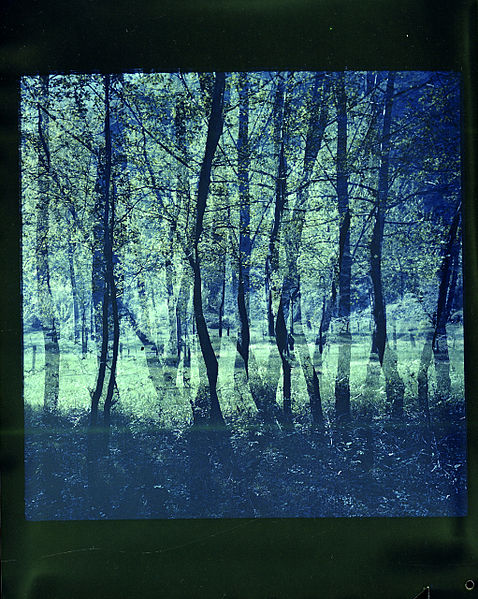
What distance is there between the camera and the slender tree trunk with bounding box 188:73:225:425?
6.52ft

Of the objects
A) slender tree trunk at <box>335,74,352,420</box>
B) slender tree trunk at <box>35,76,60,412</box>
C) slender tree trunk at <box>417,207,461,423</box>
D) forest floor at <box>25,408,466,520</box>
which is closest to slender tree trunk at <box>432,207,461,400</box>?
slender tree trunk at <box>417,207,461,423</box>

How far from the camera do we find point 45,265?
1994 millimetres

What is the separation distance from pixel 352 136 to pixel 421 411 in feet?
3.28

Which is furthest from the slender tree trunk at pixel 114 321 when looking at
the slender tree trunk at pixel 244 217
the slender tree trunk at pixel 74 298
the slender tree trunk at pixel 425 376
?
the slender tree trunk at pixel 425 376

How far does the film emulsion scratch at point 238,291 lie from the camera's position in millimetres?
1979

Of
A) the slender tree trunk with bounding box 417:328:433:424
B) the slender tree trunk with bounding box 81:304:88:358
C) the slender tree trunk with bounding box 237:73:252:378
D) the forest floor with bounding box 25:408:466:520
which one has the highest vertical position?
the slender tree trunk with bounding box 237:73:252:378

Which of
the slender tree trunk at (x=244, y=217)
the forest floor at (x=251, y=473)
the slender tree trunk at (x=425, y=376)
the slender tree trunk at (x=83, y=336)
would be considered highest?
the slender tree trunk at (x=244, y=217)

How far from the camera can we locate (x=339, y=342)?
1.98 m

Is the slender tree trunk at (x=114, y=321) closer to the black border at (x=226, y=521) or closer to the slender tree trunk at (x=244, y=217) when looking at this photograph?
the black border at (x=226, y=521)

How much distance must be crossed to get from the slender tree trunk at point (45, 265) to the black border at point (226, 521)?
3.4 inches

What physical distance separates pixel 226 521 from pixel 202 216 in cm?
108

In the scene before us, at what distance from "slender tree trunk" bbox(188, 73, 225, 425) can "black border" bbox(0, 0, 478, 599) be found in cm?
Result: 12

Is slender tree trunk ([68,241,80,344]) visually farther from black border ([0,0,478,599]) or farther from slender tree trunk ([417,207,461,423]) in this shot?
slender tree trunk ([417,207,461,423])
